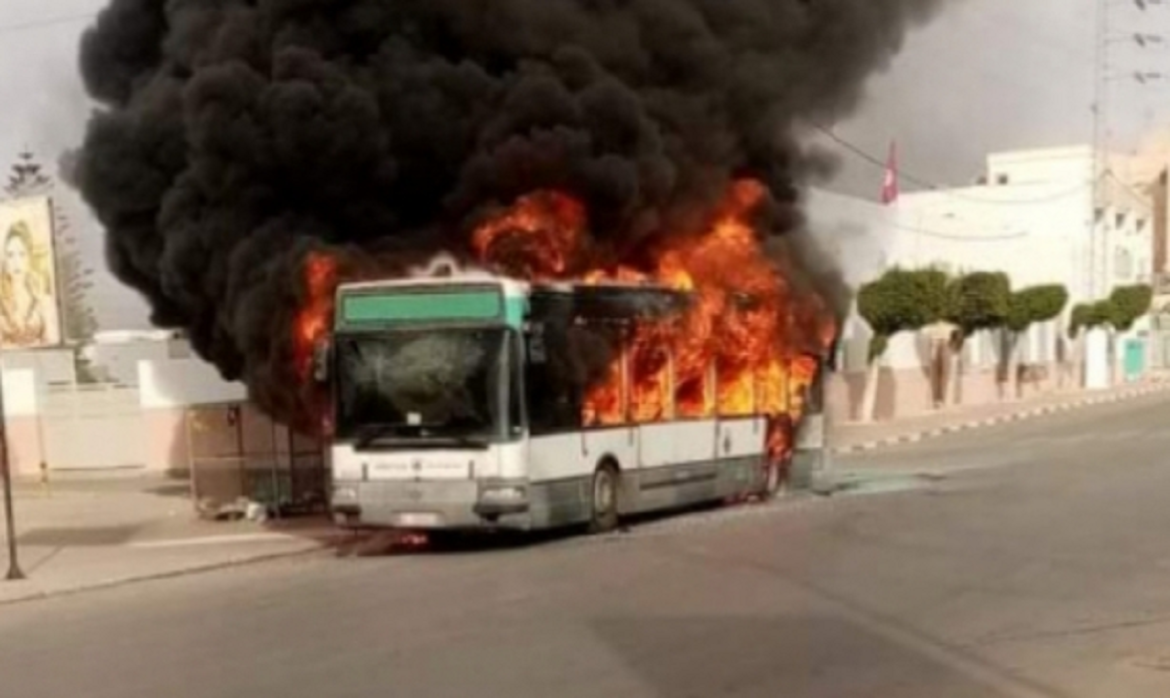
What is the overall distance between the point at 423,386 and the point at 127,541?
5.53m

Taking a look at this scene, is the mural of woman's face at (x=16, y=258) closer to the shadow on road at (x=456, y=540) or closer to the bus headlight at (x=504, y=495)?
the shadow on road at (x=456, y=540)

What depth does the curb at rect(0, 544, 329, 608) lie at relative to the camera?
46.9ft

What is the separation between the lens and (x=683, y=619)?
408 inches

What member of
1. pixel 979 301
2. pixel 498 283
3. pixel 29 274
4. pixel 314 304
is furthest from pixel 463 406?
pixel 979 301

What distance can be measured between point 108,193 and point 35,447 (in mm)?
13204

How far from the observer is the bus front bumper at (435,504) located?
15156 millimetres

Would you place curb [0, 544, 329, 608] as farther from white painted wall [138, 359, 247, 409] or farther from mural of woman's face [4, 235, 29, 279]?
white painted wall [138, 359, 247, 409]

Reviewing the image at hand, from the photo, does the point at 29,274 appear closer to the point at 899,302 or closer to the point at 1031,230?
the point at 899,302

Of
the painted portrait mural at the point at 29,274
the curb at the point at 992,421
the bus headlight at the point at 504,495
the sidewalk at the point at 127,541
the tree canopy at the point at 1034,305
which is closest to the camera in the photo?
the bus headlight at the point at 504,495

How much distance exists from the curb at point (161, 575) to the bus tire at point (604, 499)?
3.04 metres

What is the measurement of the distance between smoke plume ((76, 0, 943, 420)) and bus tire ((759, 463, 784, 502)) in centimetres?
311

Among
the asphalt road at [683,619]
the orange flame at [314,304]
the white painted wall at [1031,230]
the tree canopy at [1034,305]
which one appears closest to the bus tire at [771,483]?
the asphalt road at [683,619]

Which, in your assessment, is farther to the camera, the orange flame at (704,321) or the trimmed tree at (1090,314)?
the trimmed tree at (1090,314)

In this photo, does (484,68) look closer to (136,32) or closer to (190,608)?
(136,32)
